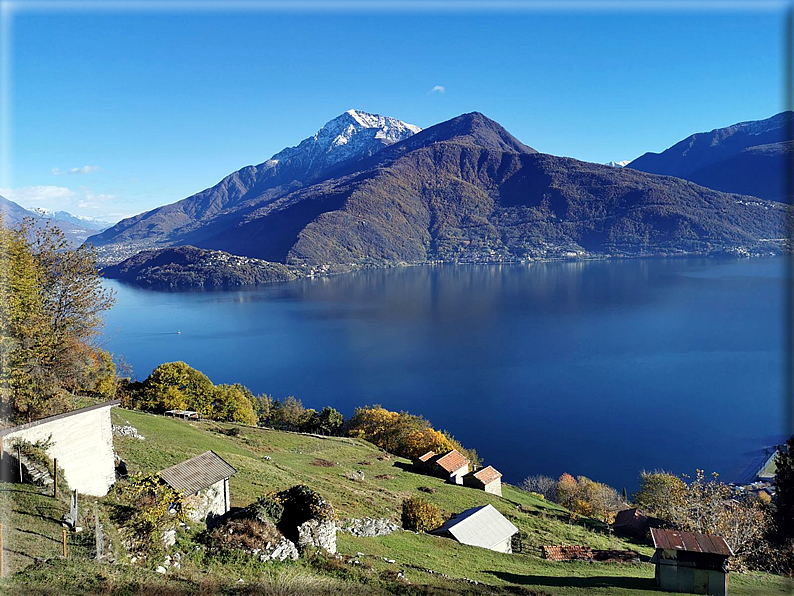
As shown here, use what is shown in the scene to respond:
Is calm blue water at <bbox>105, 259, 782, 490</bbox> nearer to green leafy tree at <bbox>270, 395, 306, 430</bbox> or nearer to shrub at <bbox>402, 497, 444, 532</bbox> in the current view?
green leafy tree at <bbox>270, 395, 306, 430</bbox>

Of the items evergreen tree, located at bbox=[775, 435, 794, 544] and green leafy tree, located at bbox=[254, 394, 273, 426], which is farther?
green leafy tree, located at bbox=[254, 394, 273, 426]

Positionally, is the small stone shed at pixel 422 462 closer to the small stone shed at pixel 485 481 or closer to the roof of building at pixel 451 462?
the roof of building at pixel 451 462

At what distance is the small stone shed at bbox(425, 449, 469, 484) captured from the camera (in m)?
30.1

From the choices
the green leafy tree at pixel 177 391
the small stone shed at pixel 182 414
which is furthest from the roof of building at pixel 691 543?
the green leafy tree at pixel 177 391

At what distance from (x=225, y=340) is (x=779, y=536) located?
9499 centimetres

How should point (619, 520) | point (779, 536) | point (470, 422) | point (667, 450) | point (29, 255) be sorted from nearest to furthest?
point (29, 255)
point (779, 536)
point (619, 520)
point (667, 450)
point (470, 422)

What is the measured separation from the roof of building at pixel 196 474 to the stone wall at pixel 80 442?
4.62 feet

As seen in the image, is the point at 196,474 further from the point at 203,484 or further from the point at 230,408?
the point at 230,408

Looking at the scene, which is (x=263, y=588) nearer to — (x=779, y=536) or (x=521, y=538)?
(x=521, y=538)

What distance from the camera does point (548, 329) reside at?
10731 centimetres

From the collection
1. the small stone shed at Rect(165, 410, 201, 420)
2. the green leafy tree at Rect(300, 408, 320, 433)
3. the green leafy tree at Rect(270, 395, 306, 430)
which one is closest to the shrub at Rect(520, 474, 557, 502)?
the green leafy tree at Rect(300, 408, 320, 433)

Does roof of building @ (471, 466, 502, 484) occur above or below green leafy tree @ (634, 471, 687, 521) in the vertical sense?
above

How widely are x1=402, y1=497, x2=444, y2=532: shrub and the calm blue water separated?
90.2ft

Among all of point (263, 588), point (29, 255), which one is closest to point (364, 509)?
point (263, 588)
